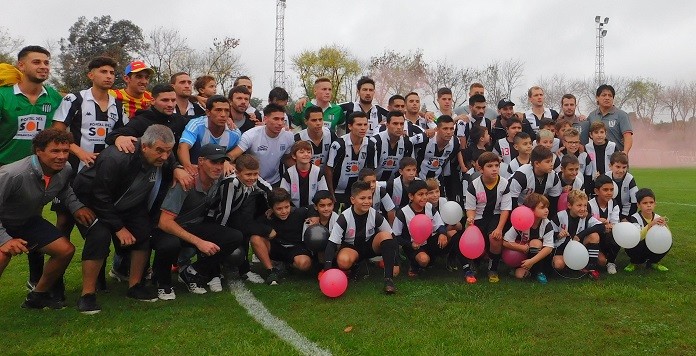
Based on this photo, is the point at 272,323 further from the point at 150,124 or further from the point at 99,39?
the point at 99,39

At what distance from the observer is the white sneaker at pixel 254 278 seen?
5.84 meters

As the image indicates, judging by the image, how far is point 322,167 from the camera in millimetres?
→ 6957

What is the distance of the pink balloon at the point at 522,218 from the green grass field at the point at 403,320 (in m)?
0.63

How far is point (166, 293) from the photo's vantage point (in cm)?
529

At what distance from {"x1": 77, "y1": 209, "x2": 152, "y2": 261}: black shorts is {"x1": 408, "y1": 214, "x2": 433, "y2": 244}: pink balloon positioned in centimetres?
279

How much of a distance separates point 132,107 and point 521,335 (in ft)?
15.5

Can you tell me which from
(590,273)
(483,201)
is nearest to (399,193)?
(483,201)

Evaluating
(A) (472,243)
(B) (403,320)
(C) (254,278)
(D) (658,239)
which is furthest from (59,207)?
(D) (658,239)

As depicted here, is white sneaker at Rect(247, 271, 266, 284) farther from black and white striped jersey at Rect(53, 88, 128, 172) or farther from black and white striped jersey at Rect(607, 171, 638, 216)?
black and white striped jersey at Rect(607, 171, 638, 216)

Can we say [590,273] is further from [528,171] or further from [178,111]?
[178,111]

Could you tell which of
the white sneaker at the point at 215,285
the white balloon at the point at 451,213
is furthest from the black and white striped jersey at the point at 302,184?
the white balloon at the point at 451,213

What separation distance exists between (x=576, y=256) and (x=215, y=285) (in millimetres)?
3886

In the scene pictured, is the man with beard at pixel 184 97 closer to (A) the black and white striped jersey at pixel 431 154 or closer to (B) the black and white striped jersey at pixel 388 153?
(B) the black and white striped jersey at pixel 388 153

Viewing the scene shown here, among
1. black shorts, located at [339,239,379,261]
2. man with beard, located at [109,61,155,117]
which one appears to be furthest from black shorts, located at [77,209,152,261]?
black shorts, located at [339,239,379,261]
